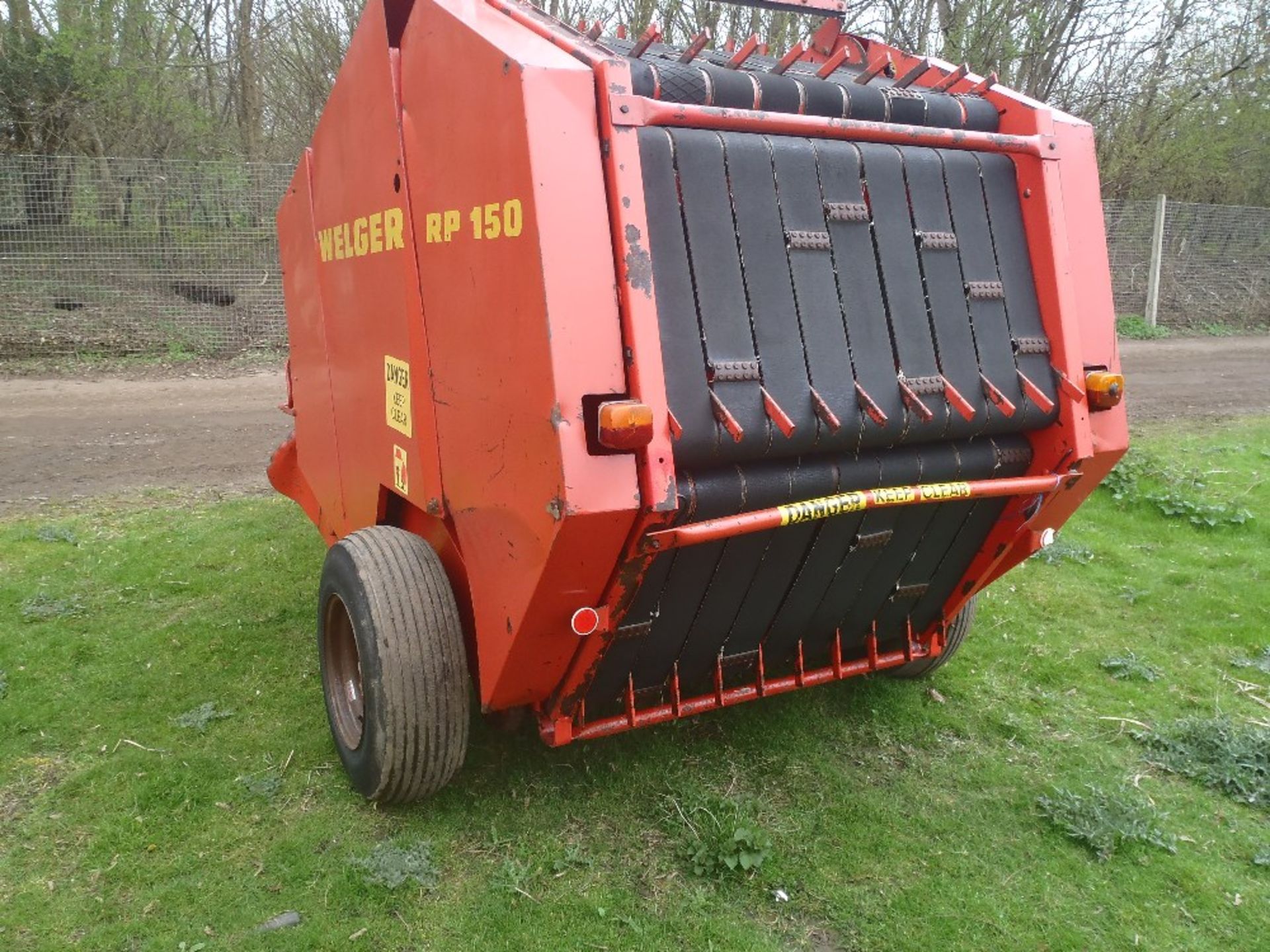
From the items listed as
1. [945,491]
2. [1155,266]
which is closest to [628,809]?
[945,491]

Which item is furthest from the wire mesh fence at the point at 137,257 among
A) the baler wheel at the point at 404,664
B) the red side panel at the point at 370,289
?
the baler wheel at the point at 404,664

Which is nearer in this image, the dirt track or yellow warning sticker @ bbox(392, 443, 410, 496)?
yellow warning sticker @ bbox(392, 443, 410, 496)

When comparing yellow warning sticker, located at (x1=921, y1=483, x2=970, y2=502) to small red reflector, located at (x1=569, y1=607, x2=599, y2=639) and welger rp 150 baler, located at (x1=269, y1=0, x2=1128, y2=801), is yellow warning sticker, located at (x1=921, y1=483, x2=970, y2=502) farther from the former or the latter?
small red reflector, located at (x1=569, y1=607, x2=599, y2=639)

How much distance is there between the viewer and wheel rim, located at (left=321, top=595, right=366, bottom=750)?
3.34 meters

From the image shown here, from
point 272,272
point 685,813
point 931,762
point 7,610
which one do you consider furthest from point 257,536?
point 272,272

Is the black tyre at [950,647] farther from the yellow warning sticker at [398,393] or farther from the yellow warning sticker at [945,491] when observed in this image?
the yellow warning sticker at [398,393]

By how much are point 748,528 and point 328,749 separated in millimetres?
1912

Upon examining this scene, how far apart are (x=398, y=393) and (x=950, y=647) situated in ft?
7.64

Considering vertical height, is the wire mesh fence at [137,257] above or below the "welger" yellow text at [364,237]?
above

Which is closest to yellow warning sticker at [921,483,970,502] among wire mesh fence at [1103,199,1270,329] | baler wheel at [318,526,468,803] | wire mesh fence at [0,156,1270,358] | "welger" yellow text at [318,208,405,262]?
baler wheel at [318,526,468,803]

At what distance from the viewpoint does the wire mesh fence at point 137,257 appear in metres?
10.0

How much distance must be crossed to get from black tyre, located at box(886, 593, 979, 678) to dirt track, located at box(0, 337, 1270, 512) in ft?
14.6

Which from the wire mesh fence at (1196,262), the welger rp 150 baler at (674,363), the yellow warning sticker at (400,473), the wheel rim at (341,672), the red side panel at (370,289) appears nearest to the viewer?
the welger rp 150 baler at (674,363)

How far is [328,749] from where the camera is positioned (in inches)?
138
